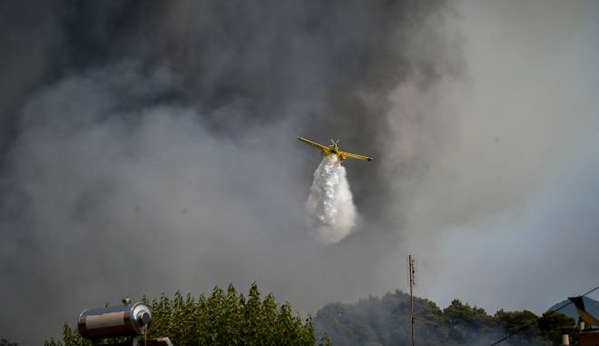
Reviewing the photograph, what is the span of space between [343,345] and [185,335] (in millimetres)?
119319

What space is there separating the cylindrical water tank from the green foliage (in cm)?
3434

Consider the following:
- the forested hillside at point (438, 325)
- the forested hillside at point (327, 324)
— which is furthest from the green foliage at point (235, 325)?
the forested hillside at point (438, 325)

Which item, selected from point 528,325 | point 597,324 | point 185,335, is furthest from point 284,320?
point 528,325

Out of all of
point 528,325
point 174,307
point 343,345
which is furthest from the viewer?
point 343,345

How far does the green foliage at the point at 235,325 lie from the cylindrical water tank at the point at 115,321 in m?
34.3

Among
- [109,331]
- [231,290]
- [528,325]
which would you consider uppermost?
[528,325]

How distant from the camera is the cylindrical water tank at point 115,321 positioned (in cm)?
2702

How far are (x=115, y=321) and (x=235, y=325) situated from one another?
120 ft

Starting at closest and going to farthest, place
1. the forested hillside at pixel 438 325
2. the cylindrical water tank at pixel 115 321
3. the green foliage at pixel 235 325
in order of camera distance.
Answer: the cylindrical water tank at pixel 115 321, the green foliage at pixel 235 325, the forested hillside at pixel 438 325

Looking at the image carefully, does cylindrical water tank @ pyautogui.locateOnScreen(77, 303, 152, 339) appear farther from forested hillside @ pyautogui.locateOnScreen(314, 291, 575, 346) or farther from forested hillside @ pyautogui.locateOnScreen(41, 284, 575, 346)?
forested hillside @ pyautogui.locateOnScreen(314, 291, 575, 346)

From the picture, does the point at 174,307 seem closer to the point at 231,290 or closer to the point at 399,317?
the point at 231,290

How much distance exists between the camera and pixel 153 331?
65.9 meters

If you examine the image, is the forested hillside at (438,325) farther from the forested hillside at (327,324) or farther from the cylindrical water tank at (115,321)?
the cylindrical water tank at (115,321)

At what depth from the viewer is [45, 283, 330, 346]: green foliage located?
6200cm
